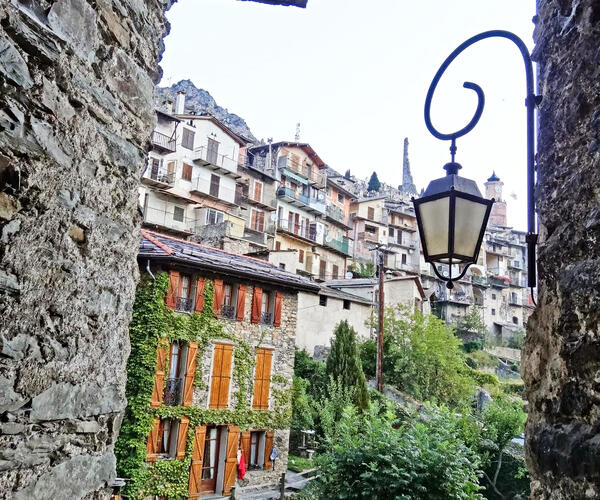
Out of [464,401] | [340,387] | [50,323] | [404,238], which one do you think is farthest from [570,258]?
[404,238]

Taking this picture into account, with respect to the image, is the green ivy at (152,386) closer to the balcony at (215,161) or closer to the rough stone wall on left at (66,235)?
the rough stone wall on left at (66,235)

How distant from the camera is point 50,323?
2053 millimetres

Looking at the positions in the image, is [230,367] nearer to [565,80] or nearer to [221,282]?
[221,282]

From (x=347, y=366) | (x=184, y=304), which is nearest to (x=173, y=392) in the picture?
(x=184, y=304)

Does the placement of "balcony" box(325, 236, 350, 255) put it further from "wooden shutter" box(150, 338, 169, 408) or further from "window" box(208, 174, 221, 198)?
"wooden shutter" box(150, 338, 169, 408)

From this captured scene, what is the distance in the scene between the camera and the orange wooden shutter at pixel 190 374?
48.6 ft

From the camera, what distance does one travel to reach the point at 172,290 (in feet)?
49.0

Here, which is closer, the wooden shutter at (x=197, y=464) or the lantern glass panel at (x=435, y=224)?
the lantern glass panel at (x=435, y=224)

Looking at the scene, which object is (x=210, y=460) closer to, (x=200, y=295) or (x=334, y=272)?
(x=200, y=295)

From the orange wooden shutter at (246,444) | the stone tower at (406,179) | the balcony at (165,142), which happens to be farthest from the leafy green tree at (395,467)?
the stone tower at (406,179)

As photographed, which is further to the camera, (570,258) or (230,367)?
(230,367)

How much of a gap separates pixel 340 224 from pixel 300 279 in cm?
2237

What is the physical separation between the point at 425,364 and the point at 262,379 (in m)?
10.5

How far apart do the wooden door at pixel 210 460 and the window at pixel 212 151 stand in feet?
60.1
